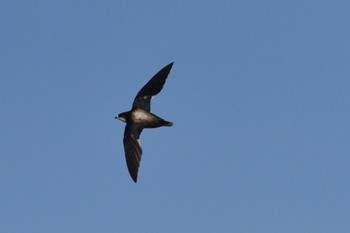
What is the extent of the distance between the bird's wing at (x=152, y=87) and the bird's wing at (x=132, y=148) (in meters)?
1.18

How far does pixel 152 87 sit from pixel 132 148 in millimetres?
2589

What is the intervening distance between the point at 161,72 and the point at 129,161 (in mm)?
3710

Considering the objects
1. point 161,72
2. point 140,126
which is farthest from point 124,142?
point 161,72

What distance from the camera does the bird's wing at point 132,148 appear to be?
3272 centimetres

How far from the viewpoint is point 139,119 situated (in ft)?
111

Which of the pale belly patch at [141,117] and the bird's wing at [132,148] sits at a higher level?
the pale belly patch at [141,117]

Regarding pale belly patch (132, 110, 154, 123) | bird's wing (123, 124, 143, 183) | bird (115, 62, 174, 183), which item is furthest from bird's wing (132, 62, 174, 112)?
bird's wing (123, 124, 143, 183)

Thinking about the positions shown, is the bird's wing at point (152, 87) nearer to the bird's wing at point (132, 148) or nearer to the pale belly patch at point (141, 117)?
the pale belly patch at point (141, 117)

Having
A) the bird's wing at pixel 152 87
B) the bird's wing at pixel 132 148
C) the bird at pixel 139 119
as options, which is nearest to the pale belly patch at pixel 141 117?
the bird at pixel 139 119

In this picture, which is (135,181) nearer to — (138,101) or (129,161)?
(129,161)

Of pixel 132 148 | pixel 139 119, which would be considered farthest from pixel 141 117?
pixel 132 148

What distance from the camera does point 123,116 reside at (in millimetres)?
33719

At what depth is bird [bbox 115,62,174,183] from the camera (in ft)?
108

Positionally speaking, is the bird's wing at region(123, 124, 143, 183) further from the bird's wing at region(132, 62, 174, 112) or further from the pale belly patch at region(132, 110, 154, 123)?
the bird's wing at region(132, 62, 174, 112)
